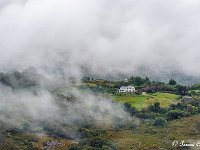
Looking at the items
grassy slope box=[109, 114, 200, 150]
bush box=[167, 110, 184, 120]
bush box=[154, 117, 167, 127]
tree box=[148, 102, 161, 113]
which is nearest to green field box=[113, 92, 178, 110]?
tree box=[148, 102, 161, 113]

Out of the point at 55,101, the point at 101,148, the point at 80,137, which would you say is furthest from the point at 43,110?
the point at 101,148

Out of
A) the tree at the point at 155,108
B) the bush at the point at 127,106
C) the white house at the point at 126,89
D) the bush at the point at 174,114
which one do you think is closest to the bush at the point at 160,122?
the bush at the point at 174,114

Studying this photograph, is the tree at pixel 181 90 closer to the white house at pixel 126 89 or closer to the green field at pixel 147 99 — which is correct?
the green field at pixel 147 99

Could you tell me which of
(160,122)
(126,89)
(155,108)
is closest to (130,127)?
(160,122)

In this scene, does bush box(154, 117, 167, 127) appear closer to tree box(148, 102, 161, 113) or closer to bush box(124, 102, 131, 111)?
bush box(124, 102, 131, 111)

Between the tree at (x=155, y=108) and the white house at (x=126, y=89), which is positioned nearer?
the tree at (x=155, y=108)
